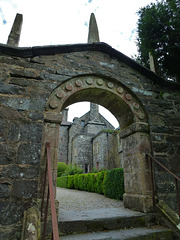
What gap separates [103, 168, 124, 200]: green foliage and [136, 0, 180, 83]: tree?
367 cm

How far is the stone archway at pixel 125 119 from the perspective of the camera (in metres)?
3.28

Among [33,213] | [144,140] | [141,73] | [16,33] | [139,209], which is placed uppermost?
[16,33]

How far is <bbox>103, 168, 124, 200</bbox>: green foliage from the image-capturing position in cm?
607

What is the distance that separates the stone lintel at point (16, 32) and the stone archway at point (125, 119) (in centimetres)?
138

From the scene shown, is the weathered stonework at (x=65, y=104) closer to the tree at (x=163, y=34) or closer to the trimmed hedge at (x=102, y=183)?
the tree at (x=163, y=34)

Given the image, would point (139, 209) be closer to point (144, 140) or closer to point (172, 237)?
point (172, 237)

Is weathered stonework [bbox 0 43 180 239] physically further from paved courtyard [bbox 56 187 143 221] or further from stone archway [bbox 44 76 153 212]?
paved courtyard [bbox 56 187 143 221]

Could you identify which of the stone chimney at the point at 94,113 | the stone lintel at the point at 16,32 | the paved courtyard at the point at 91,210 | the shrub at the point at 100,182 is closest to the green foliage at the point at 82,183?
the shrub at the point at 100,182

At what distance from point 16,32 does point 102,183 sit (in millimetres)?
7251

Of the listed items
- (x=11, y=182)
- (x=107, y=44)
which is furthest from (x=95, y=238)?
(x=107, y=44)

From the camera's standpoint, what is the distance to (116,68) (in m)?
4.15

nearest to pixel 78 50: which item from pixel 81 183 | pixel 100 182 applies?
pixel 100 182

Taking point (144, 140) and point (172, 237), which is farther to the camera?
point (144, 140)

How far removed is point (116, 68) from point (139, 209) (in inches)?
122
